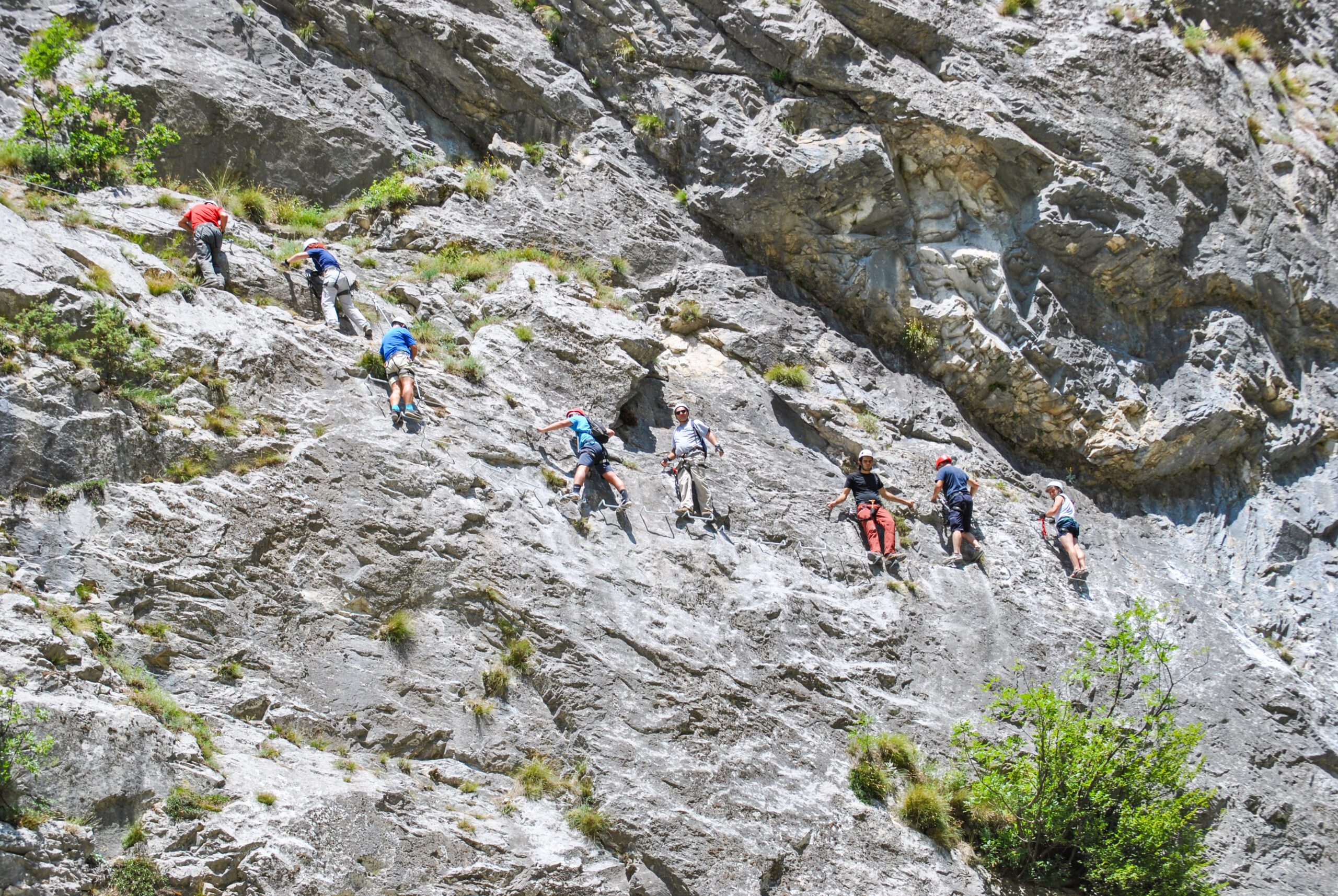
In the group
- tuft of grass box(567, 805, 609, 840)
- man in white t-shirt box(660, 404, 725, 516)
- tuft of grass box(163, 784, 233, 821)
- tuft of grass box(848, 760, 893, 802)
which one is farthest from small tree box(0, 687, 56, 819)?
tuft of grass box(848, 760, 893, 802)

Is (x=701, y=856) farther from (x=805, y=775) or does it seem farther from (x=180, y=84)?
(x=180, y=84)

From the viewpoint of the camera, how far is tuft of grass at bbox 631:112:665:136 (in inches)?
648

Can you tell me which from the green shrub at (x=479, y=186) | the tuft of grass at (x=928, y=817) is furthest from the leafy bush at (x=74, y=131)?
the tuft of grass at (x=928, y=817)

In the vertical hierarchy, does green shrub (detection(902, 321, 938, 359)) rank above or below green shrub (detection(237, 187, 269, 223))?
above

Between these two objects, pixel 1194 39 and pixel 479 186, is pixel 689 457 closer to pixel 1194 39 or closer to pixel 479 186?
pixel 479 186

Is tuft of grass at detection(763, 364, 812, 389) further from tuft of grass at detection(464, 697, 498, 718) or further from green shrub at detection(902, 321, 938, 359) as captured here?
tuft of grass at detection(464, 697, 498, 718)

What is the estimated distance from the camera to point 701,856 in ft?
29.2

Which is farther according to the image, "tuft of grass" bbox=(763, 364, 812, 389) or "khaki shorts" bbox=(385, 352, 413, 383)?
"tuft of grass" bbox=(763, 364, 812, 389)

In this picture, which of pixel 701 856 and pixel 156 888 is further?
pixel 701 856

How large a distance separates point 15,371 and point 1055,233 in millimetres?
14262

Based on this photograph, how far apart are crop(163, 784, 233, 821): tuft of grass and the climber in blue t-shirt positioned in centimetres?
489

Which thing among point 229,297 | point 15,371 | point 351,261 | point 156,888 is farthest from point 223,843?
point 351,261

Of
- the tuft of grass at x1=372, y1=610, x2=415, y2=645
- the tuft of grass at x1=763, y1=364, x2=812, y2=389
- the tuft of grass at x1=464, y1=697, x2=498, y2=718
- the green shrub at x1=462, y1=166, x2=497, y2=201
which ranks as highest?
the green shrub at x1=462, y1=166, x2=497, y2=201

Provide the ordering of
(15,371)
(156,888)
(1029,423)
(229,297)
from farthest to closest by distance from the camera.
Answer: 1. (1029,423)
2. (229,297)
3. (15,371)
4. (156,888)
